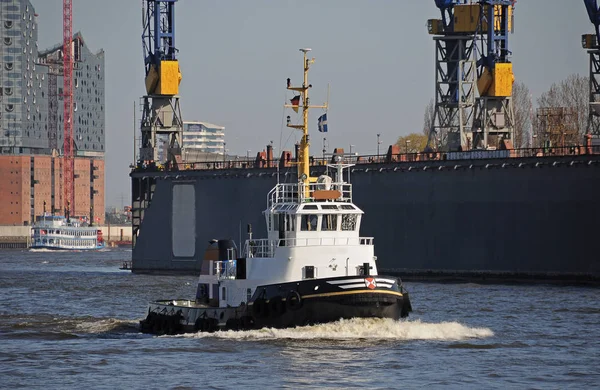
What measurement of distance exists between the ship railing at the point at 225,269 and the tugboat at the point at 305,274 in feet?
0.16

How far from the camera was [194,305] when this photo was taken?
184ft

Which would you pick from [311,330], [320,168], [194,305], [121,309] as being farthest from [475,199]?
[311,330]

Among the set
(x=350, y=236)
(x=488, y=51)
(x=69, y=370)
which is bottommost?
(x=69, y=370)

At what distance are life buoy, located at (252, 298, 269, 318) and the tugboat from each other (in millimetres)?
35

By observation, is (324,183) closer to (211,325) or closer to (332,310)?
(332,310)

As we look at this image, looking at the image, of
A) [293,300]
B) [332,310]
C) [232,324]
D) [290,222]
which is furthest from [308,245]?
[232,324]

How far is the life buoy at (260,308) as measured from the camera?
160 ft

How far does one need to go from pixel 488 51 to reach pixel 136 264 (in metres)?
32.6

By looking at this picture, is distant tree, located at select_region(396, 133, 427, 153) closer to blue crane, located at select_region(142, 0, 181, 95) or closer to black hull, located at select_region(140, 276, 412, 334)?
blue crane, located at select_region(142, 0, 181, 95)

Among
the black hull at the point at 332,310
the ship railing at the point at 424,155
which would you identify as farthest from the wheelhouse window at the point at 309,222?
the ship railing at the point at 424,155

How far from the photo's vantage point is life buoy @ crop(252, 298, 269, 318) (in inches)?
1918

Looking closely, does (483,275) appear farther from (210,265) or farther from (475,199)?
(210,265)

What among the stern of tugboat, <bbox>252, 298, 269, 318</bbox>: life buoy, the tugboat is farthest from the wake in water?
the stern of tugboat

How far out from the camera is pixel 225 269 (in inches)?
2108
